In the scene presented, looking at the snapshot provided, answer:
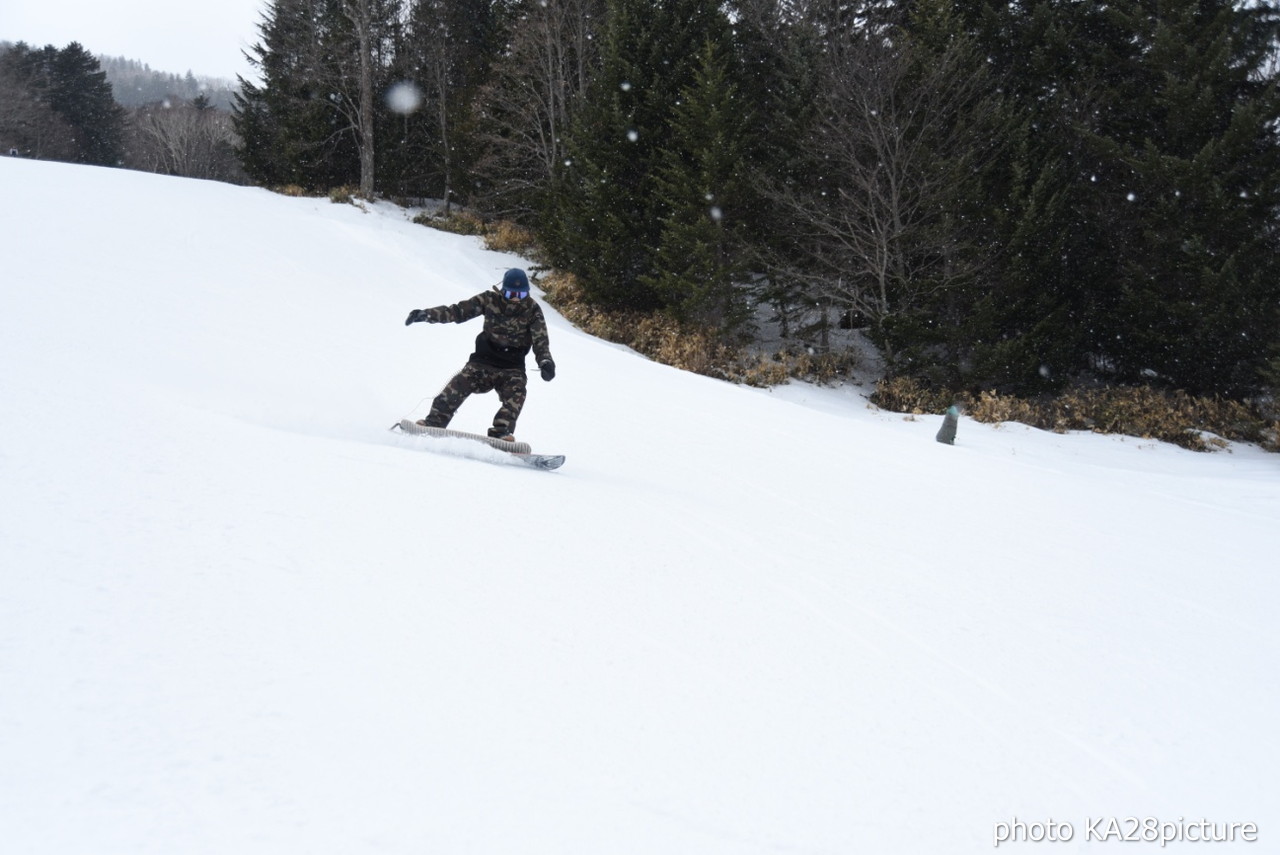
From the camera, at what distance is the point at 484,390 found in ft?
20.9

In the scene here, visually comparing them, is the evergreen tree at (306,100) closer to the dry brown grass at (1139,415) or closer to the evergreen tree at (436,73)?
the evergreen tree at (436,73)

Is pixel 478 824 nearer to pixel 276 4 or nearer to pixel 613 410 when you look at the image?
pixel 613 410

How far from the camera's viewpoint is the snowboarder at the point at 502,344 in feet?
20.4

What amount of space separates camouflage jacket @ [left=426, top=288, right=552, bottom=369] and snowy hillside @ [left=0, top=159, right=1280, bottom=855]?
44.3 inches

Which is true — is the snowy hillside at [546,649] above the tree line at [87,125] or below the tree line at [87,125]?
below

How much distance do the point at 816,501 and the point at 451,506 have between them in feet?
11.2

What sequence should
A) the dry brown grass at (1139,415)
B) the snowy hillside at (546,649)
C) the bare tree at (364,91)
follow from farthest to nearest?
the bare tree at (364,91) < the dry brown grass at (1139,415) < the snowy hillside at (546,649)

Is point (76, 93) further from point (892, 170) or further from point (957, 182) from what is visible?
point (957, 182)

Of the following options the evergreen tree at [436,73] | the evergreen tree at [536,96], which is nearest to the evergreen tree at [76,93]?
the evergreen tree at [436,73]

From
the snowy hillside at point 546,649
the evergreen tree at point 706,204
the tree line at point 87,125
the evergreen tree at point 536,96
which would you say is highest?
the tree line at point 87,125

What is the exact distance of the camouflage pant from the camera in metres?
6.16

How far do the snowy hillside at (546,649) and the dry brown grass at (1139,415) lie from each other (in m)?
8.52

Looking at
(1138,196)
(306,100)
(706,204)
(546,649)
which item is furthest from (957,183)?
(306,100)

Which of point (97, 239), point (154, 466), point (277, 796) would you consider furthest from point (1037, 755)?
point (97, 239)
